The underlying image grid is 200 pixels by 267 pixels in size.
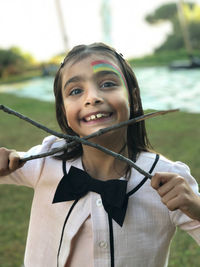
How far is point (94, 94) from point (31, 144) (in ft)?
8.81

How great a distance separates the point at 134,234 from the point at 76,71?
0.46 m

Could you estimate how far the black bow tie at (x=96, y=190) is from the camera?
3.09 feet

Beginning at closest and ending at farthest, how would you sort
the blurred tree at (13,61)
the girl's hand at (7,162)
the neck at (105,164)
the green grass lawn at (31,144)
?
the girl's hand at (7,162)
the neck at (105,164)
the green grass lawn at (31,144)
the blurred tree at (13,61)

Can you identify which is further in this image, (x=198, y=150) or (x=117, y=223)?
(x=198, y=150)

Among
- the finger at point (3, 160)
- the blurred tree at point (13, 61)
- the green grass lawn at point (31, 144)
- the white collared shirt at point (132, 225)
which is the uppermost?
the finger at point (3, 160)

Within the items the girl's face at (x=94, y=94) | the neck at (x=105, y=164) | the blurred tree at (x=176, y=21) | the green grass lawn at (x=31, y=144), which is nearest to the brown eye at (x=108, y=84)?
the girl's face at (x=94, y=94)

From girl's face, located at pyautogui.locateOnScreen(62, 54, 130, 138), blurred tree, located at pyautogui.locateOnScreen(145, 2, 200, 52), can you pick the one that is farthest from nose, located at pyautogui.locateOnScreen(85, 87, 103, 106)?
blurred tree, located at pyautogui.locateOnScreen(145, 2, 200, 52)

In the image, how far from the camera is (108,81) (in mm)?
989

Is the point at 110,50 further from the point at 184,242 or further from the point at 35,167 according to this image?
the point at 184,242

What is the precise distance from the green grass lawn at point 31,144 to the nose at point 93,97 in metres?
0.45

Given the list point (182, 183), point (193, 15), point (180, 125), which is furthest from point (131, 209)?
point (193, 15)

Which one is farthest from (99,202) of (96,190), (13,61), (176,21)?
(176,21)

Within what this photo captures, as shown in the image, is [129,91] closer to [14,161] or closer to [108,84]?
[108,84]

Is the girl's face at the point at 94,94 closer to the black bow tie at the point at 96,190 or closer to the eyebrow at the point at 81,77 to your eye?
the eyebrow at the point at 81,77
